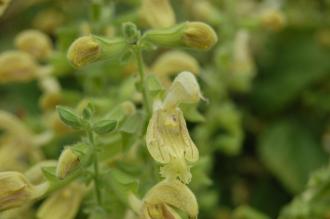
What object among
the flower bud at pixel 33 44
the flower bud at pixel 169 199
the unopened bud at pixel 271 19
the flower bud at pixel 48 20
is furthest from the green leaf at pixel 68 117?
the flower bud at pixel 48 20

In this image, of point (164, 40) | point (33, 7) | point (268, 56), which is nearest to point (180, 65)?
point (164, 40)

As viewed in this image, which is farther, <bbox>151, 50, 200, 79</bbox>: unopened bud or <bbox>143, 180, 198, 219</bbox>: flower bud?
<bbox>151, 50, 200, 79</bbox>: unopened bud

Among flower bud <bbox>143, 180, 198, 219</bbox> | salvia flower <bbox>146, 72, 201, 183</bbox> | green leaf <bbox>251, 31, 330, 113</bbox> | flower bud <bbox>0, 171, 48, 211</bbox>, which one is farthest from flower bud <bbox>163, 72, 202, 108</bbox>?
green leaf <bbox>251, 31, 330, 113</bbox>

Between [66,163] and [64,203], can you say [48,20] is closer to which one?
[64,203]

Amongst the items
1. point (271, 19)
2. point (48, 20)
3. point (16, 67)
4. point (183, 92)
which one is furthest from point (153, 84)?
point (48, 20)

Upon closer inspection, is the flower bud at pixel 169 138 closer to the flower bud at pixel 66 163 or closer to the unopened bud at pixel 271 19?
the flower bud at pixel 66 163

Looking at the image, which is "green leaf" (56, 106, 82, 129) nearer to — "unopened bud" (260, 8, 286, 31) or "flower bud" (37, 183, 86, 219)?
"flower bud" (37, 183, 86, 219)

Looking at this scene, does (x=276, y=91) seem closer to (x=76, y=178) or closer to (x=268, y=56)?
(x=268, y=56)
